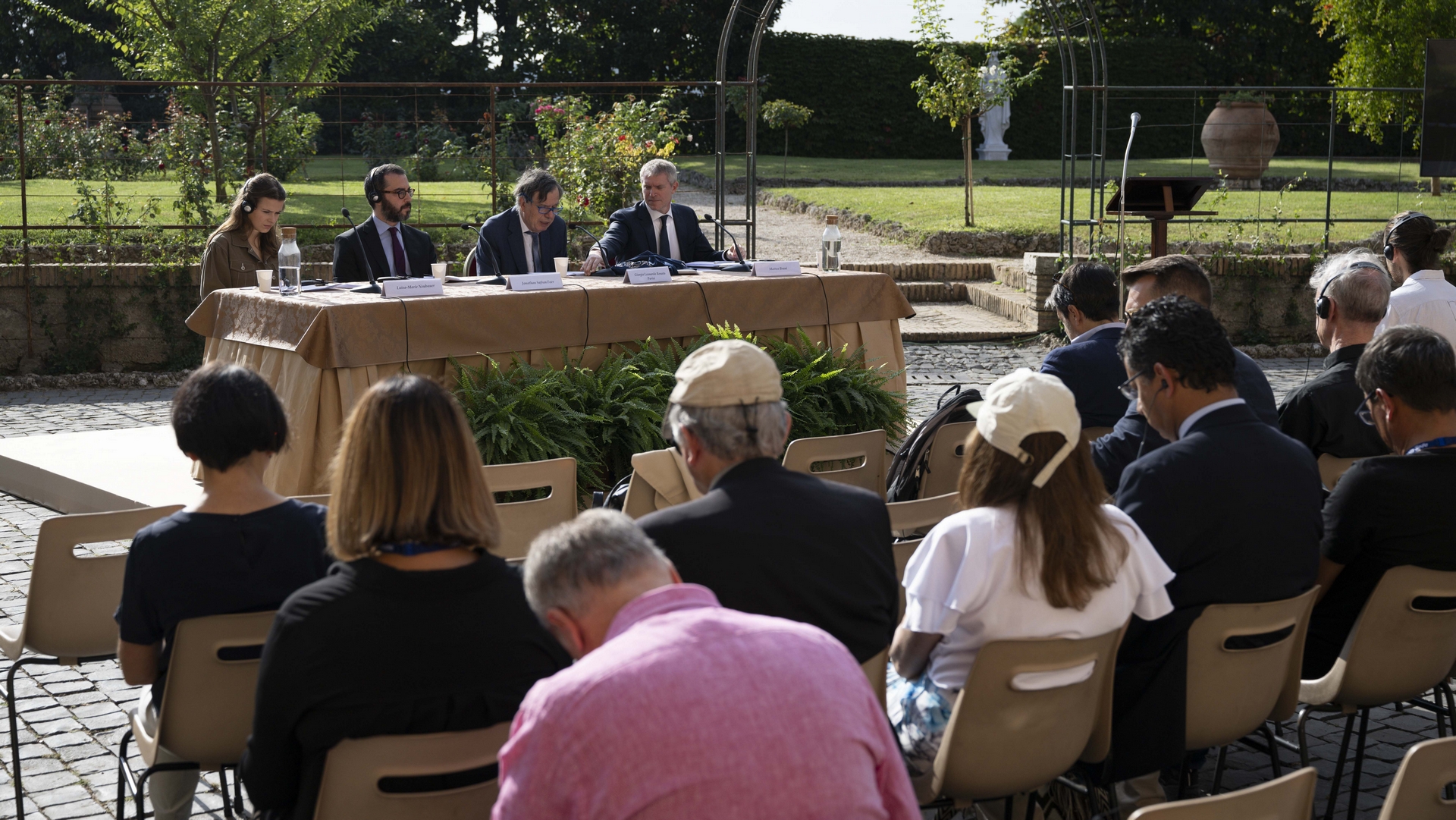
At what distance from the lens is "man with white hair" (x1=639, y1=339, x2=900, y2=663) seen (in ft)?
8.09

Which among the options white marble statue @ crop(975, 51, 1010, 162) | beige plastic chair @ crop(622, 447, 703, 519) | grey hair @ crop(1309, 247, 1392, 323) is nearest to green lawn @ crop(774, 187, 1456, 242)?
white marble statue @ crop(975, 51, 1010, 162)

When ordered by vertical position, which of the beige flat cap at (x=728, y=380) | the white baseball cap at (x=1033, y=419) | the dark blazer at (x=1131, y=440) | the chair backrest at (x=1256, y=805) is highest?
the beige flat cap at (x=728, y=380)

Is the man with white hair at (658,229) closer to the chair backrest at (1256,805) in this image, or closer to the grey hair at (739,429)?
the grey hair at (739,429)

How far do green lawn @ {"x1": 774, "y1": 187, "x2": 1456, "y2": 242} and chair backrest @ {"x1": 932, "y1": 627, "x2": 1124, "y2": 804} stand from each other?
1097 cm

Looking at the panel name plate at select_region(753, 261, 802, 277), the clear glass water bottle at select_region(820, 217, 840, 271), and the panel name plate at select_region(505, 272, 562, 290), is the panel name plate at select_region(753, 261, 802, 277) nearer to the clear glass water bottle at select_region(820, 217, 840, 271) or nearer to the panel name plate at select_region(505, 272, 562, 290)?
the clear glass water bottle at select_region(820, 217, 840, 271)

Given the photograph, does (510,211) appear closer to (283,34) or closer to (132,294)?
(132,294)

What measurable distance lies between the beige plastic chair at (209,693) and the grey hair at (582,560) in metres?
1.06

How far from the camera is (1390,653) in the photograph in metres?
3.20

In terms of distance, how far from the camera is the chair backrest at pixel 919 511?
11.5ft

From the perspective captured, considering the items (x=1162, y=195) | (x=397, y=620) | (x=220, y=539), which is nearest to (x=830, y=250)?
(x=1162, y=195)

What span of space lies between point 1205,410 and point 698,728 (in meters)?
2.02

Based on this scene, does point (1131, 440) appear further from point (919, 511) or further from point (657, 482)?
point (657, 482)

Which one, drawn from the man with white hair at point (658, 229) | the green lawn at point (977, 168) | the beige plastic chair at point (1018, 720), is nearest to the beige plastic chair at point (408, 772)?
the beige plastic chair at point (1018, 720)

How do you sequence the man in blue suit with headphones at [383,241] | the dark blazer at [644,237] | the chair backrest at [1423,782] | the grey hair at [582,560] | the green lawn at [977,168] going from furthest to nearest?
the green lawn at [977,168]
the dark blazer at [644,237]
the man in blue suit with headphones at [383,241]
the chair backrest at [1423,782]
the grey hair at [582,560]
